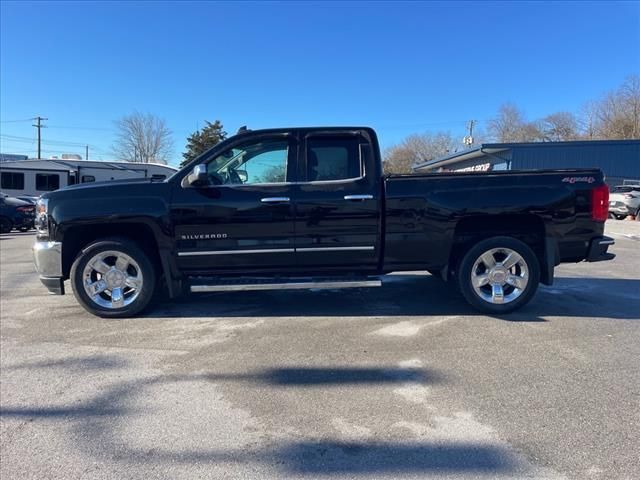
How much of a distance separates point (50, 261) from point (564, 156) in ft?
106

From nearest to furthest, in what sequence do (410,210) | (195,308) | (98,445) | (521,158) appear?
(98,445)
(410,210)
(195,308)
(521,158)

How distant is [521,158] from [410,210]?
2780 cm

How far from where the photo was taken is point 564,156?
1214 inches

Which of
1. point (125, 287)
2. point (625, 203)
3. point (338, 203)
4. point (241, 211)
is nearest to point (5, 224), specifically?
point (125, 287)

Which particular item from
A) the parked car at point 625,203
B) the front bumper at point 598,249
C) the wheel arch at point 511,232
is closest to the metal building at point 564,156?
the parked car at point 625,203

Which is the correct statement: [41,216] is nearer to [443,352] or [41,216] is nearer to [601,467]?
[443,352]

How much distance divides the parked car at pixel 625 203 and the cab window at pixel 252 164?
22023 millimetres

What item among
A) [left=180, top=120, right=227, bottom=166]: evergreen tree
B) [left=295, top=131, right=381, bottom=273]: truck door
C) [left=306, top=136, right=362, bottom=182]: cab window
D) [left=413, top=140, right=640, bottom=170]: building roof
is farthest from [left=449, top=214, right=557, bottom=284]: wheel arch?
[left=180, top=120, right=227, bottom=166]: evergreen tree

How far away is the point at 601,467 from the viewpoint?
2564 millimetres

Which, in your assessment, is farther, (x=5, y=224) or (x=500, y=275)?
(x=5, y=224)

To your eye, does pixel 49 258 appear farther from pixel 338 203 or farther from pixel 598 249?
pixel 598 249

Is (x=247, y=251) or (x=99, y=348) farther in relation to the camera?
(x=247, y=251)

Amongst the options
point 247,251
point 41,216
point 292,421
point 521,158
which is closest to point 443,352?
point 292,421

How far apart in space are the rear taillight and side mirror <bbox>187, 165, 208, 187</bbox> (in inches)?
167
